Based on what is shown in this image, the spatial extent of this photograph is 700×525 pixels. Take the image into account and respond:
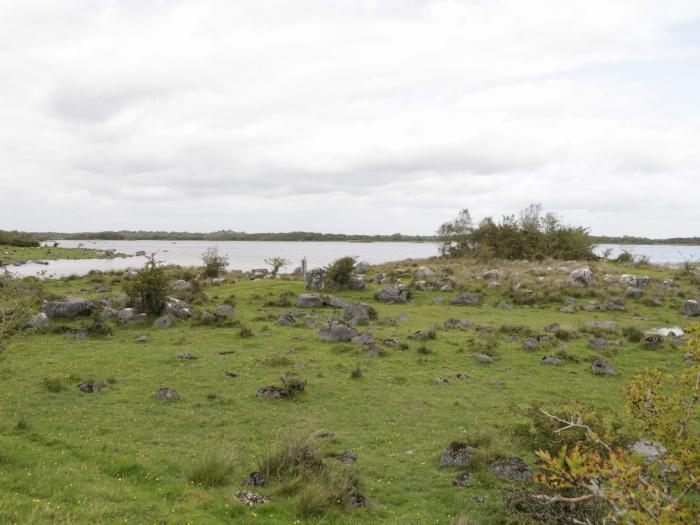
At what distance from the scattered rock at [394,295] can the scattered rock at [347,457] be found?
1036 inches

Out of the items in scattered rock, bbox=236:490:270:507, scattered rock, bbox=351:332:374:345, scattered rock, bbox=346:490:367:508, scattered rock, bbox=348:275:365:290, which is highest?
scattered rock, bbox=348:275:365:290

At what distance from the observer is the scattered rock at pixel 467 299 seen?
119ft

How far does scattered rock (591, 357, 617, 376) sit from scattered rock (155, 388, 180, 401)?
14.9 meters

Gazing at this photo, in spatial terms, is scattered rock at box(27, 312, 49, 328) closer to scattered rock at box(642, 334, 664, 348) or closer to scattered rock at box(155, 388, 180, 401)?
scattered rock at box(155, 388, 180, 401)

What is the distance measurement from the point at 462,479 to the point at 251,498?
13.8 feet

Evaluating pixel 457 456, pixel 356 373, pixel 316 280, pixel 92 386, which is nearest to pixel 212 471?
pixel 457 456

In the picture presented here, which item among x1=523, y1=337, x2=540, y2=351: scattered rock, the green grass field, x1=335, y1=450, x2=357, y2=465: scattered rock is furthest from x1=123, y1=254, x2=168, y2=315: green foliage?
x1=335, y1=450, x2=357, y2=465: scattered rock

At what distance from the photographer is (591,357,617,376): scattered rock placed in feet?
62.2

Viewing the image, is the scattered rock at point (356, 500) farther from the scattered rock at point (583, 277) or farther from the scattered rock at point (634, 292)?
the scattered rock at point (583, 277)

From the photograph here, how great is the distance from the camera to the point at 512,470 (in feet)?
34.1

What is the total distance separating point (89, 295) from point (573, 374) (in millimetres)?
32845

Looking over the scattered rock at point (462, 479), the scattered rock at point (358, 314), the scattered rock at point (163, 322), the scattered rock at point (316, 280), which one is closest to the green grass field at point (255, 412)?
the scattered rock at point (462, 479)

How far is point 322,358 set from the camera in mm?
20609

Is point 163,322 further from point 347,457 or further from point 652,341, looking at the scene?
point 652,341
